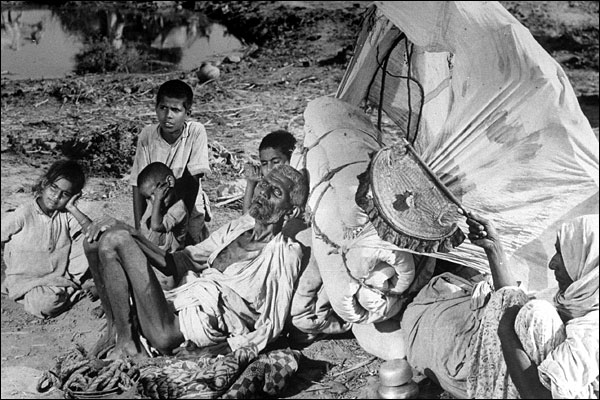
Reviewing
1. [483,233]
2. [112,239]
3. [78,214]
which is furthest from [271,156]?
[483,233]

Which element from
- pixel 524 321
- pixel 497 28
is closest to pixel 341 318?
pixel 524 321

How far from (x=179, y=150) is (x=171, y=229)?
402mm

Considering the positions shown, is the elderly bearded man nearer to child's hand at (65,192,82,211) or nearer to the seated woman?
child's hand at (65,192,82,211)

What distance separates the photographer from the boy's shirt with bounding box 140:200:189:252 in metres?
4.39

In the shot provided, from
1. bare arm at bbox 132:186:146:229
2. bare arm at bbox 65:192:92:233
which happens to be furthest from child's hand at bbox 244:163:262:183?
bare arm at bbox 65:192:92:233

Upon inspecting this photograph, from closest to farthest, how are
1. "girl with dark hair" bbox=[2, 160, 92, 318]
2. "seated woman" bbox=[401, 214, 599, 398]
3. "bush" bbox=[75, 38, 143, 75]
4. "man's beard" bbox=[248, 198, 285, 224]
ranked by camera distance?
1. "seated woman" bbox=[401, 214, 599, 398]
2. "girl with dark hair" bbox=[2, 160, 92, 318]
3. "man's beard" bbox=[248, 198, 285, 224]
4. "bush" bbox=[75, 38, 143, 75]

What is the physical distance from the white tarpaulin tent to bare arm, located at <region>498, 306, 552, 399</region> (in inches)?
10.0

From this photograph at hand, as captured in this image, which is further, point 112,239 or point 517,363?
point 112,239

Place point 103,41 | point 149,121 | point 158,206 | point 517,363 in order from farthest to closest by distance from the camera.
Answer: point 103,41 → point 149,121 → point 158,206 → point 517,363

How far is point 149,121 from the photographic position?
4652mm

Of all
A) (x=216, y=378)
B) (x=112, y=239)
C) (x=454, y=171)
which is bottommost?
(x=216, y=378)

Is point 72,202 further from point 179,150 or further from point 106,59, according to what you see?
point 106,59

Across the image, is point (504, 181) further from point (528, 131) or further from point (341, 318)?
point (341, 318)

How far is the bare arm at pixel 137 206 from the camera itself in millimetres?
4410
